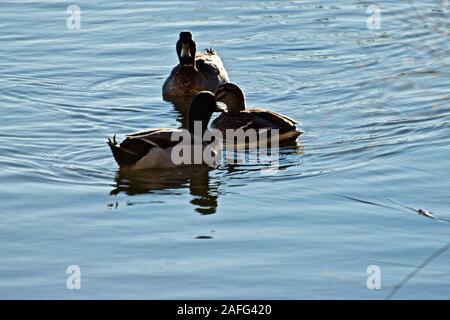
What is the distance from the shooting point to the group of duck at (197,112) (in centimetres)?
1324

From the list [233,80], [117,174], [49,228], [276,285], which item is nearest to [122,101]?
[233,80]

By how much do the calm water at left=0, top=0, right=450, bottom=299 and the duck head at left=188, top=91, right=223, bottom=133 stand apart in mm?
1053

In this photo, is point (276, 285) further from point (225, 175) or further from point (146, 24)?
point (146, 24)

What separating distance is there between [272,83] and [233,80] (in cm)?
88

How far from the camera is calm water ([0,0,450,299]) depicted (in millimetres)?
9953

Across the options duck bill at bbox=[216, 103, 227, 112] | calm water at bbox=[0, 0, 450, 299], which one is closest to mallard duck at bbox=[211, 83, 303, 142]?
duck bill at bbox=[216, 103, 227, 112]

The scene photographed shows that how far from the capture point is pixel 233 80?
59.5 ft

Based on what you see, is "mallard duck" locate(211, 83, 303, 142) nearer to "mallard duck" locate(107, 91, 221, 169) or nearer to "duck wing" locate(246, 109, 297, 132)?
"duck wing" locate(246, 109, 297, 132)

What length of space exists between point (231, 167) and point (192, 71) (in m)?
4.86

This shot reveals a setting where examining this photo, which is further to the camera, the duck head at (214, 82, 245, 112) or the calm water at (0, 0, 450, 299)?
A: the duck head at (214, 82, 245, 112)

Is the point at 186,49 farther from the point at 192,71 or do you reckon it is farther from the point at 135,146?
the point at 135,146

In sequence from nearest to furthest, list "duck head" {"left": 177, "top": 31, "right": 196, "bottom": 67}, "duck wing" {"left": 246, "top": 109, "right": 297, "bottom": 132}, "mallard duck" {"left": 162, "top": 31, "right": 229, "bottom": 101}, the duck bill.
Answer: "duck wing" {"left": 246, "top": 109, "right": 297, "bottom": 132}, the duck bill, "mallard duck" {"left": 162, "top": 31, "right": 229, "bottom": 101}, "duck head" {"left": 177, "top": 31, "right": 196, "bottom": 67}

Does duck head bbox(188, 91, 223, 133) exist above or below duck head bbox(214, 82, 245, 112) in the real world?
below

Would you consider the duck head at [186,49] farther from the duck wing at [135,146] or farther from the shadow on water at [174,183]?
the duck wing at [135,146]
